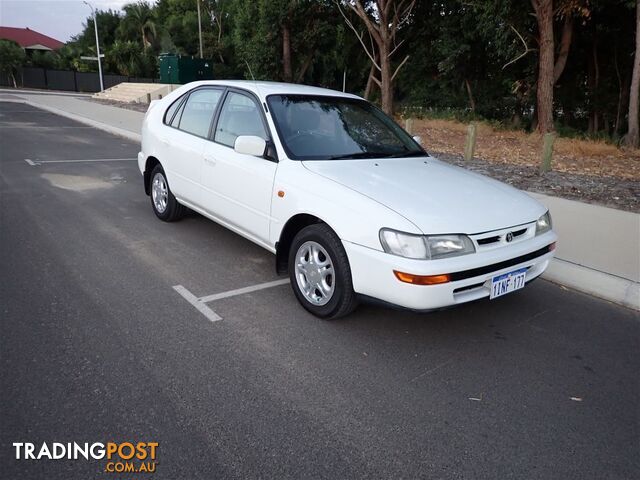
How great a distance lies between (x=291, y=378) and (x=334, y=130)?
237cm

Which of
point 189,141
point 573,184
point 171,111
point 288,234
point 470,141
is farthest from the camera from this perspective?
point 470,141

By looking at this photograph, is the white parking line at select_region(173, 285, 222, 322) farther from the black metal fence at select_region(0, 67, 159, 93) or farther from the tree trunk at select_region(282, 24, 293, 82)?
the black metal fence at select_region(0, 67, 159, 93)

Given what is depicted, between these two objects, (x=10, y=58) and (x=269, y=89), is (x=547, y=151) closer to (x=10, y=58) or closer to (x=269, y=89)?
(x=269, y=89)

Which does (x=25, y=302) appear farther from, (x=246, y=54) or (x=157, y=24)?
A: (x=157, y=24)

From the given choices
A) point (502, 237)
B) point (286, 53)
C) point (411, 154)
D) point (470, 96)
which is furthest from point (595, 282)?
point (286, 53)

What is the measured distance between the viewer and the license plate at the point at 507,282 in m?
3.36

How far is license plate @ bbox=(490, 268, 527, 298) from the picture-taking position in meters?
3.36

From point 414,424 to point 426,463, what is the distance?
0.94 feet

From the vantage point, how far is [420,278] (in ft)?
10.00

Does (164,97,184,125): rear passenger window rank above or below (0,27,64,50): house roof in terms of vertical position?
below

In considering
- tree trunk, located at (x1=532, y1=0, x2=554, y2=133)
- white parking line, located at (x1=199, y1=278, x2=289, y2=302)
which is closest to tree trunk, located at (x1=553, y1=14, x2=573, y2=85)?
tree trunk, located at (x1=532, y1=0, x2=554, y2=133)

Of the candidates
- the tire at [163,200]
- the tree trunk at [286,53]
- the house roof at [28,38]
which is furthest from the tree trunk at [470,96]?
the house roof at [28,38]

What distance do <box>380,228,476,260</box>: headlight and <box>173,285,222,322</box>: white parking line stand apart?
146cm

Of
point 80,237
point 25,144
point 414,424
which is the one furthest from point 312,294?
point 25,144
